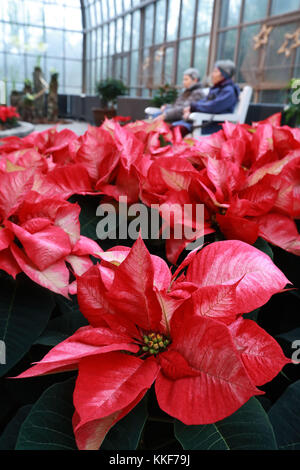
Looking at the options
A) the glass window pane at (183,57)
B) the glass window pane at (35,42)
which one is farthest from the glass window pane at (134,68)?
the glass window pane at (35,42)

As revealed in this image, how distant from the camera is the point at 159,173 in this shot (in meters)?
0.48

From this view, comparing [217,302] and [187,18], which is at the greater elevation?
[187,18]

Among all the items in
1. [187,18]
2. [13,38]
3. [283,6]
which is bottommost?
[283,6]

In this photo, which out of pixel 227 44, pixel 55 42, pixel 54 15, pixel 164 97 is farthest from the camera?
pixel 54 15

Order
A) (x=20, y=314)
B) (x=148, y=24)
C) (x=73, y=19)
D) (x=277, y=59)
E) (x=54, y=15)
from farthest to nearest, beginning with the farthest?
(x=73, y=19)
(x=54, y=15)
(x=148, y=24)
(x=277, y=59)
(x=20, y=314)

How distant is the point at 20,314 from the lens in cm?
37

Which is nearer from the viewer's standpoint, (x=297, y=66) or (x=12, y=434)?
(x=12, y=434)

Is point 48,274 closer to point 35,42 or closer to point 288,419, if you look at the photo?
point 288,419

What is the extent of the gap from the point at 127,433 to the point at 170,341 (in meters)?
0.07

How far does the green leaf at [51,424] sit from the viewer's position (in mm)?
251

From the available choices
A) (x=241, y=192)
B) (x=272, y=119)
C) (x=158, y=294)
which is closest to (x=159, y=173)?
(x=241, y=192)

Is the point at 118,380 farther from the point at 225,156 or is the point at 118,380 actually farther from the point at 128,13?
the point at 128,13

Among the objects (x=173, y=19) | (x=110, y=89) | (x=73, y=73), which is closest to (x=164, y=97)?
(x=110, y=89)
